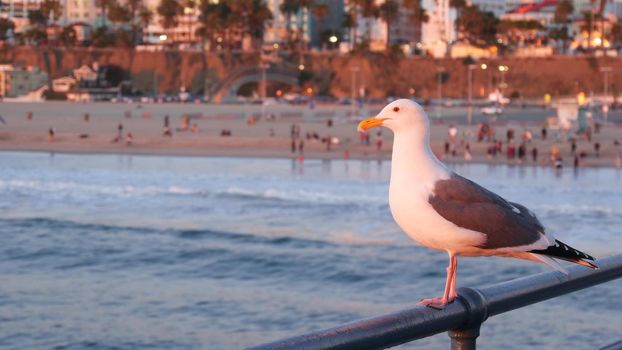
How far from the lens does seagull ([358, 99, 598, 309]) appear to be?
382 centimetres

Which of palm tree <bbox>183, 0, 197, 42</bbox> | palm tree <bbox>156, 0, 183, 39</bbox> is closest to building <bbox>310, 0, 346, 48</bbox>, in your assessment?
palm tree <bbox>183, 0, 197, 42</bbox>

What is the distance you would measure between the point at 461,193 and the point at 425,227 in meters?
0.18

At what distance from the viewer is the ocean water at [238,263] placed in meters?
15.3

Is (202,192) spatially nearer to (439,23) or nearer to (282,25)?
(439,23)

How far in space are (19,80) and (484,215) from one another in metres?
124

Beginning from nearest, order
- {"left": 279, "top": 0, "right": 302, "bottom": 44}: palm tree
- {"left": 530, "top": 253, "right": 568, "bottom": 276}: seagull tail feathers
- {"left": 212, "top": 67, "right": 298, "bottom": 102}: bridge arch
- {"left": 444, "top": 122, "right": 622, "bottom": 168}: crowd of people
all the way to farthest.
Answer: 1. {"left": 530, "top": 253, "right": 568, "bottom": 276}: seagull tail feathers
2. {"left": 444, "top": 122, "right": 622, "bottom": 168}: crowd of people
3. {"left": 212, "top": 67, "right": 298, "bottom": 102}: bridge arch
4. {"left": 279, "top": 0, "right": 302, "bottom": 44}: palm tree

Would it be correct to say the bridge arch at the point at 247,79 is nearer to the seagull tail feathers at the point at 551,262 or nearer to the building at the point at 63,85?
the building at the point at 63,85

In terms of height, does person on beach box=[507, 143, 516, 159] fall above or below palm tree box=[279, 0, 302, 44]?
below

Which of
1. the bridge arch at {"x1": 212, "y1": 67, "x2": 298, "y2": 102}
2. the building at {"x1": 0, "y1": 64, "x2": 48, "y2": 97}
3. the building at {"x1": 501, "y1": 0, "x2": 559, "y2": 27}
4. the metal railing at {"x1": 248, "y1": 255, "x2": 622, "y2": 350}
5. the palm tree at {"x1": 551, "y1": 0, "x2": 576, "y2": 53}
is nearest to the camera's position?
the metal railing at {"x1": 248, "y1": 255, "x2": 622, "y2": 350}

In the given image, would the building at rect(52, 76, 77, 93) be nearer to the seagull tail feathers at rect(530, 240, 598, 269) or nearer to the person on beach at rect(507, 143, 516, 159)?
the person on beach at rect(507, 143, 516, 159)

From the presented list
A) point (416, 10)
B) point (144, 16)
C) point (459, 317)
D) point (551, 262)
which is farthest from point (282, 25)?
point (459, 317)

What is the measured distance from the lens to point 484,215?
3.89m

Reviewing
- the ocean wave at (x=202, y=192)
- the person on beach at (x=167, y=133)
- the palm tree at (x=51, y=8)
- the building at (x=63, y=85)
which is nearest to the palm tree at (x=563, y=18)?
the building at (x=63, y=85)

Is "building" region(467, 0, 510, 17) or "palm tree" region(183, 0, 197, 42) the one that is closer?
"palm tree" region(183, 0, 197, 42)
